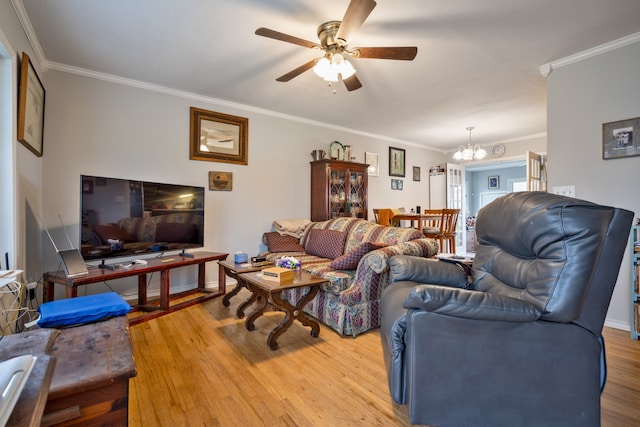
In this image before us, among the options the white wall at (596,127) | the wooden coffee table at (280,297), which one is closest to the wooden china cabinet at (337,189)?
the wooden coffee table at (280,297)

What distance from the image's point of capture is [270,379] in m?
1.81

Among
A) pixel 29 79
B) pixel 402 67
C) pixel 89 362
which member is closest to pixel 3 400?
pixel 89 362

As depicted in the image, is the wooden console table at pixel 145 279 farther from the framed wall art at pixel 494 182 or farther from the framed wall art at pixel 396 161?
the framed wall art at pixel 494 182

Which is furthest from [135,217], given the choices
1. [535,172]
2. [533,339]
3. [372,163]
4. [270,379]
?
[535,172]

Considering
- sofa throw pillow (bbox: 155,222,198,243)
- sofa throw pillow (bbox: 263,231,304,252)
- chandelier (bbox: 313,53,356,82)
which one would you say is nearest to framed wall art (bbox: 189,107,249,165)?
sofa throw pillow (bbox: 155,222,198,243)

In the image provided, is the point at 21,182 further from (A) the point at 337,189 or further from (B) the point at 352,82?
(A) the point at 337,189

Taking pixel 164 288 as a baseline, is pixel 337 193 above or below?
above

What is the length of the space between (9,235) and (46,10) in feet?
5.19

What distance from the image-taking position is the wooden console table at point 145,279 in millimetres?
2209

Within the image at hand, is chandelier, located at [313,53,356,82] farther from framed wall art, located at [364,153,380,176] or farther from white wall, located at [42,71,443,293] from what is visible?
framed wall art, located at [364,153,380,176]

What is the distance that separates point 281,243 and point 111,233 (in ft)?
6.17

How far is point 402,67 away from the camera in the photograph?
2834mm

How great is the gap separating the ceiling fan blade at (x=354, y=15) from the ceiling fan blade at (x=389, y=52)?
0.23 m

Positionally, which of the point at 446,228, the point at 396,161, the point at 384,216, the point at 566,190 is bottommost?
the point at 446,228
